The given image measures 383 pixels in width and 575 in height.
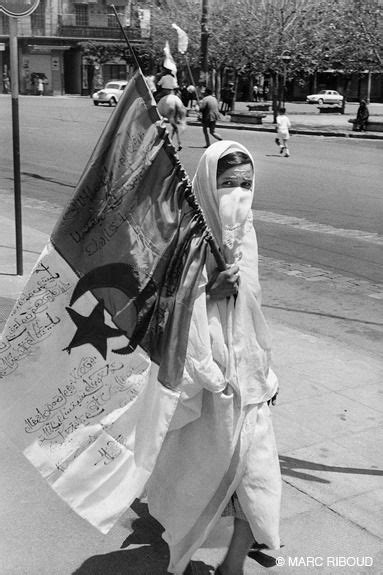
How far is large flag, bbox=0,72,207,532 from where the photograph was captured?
2.82m

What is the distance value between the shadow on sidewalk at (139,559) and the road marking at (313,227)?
7445mm

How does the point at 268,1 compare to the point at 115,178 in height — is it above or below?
above

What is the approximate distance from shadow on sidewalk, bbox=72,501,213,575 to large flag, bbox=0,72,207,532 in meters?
0.49

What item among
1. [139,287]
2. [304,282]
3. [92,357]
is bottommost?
[304,282]

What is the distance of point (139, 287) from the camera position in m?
2.87

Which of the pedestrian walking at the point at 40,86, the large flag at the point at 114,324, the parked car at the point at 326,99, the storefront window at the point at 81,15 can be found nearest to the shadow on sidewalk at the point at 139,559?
the large flag at the point at 114,324

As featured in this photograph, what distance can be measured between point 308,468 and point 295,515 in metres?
0.50

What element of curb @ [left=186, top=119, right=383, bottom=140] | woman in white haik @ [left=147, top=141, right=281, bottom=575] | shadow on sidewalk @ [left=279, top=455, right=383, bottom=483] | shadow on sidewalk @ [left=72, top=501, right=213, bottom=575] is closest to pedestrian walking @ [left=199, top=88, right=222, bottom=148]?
curb @ [left=186, top=119, right=383, bottom=140]

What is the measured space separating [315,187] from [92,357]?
42.3 ft

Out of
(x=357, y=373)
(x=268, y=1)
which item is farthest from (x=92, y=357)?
(x=268, y=1)

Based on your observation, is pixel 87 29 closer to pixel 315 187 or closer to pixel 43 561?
pixel 315 187

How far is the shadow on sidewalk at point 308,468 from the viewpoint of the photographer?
13.3 feet

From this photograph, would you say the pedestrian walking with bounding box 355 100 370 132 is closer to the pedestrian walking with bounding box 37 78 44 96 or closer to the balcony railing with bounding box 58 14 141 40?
the pedestrian walking with bounding box 37 78 44 96

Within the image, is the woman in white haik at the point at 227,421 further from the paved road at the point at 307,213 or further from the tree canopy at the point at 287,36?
the tree canopy at the point at 287,36
